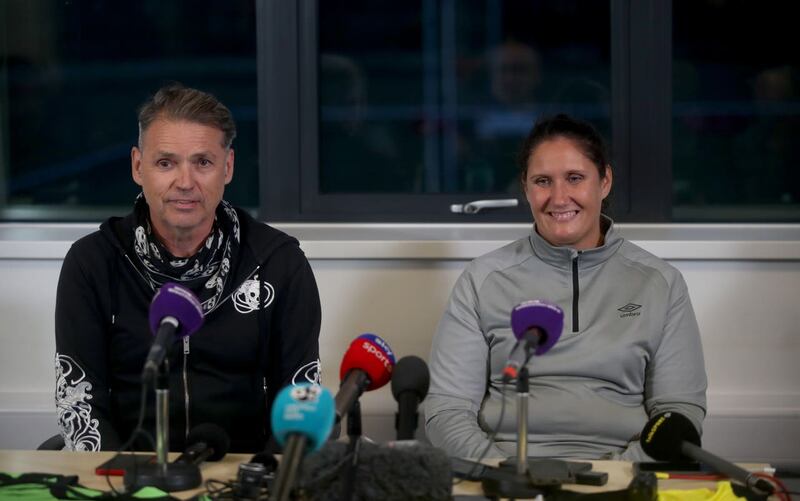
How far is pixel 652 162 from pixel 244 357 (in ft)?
5.01

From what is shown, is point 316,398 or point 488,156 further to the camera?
point 488,156

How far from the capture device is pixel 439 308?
10.7 feet

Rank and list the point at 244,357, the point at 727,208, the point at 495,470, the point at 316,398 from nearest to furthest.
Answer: the point at 316,398 → the point at 495,470 → the point at 244,357 → the point at 727,208

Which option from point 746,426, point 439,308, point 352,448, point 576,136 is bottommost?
point 746,426

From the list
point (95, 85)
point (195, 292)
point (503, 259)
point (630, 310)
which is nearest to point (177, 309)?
point (195, 292)

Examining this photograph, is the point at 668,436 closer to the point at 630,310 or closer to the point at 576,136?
the point at 630,310

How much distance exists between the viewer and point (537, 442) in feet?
8.38

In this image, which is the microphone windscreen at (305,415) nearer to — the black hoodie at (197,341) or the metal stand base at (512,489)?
the metal stand base at (512,489)

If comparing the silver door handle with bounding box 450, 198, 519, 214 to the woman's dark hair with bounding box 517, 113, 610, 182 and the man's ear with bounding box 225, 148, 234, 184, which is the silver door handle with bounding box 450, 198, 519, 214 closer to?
the woman's dark hair with bounding box 517, 113, 610, 182

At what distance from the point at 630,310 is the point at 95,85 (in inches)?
80.6

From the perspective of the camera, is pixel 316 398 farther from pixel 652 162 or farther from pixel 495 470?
pixel 652 162

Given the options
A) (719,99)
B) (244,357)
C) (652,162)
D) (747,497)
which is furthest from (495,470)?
(719,99)

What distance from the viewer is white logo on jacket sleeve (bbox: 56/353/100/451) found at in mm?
2369

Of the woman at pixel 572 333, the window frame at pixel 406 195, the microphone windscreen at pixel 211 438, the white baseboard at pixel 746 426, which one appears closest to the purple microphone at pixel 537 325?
the microphone windscreen at pixel 211 438
